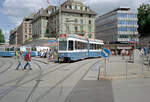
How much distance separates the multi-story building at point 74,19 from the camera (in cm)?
6462

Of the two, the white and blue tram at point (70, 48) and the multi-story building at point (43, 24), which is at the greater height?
the multi-story building at point (43, 24)

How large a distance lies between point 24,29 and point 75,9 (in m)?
53.7

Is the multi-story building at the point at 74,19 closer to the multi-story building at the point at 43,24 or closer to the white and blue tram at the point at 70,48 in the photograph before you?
the multi-story building at the point at 43,24

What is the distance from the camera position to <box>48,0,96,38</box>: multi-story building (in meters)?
64.6

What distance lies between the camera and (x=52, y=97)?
7211 mm

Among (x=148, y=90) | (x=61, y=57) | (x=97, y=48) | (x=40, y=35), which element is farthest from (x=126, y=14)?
(x=148, y=90)

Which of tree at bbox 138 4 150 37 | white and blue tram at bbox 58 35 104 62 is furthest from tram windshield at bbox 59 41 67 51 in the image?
tree at bbox 138 4 150 37

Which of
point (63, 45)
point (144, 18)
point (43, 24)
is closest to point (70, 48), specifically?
point (63, 45)

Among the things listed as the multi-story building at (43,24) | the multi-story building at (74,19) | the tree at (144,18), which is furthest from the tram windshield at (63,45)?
the multi-story building at (43,24)

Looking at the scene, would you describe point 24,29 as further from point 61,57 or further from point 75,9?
point 61,57

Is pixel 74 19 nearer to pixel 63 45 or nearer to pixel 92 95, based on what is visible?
pixel 63 45

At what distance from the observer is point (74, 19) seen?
65812mm

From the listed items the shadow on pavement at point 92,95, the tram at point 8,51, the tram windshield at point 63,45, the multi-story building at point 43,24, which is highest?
the multi-story building at point 43,24

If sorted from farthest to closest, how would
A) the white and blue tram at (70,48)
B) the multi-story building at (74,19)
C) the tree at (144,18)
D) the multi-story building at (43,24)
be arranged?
the multi-story building at (43,24) < the multi-story building at (74,19) < the tree at (144,18) < the white and blue tram at (70,48)
